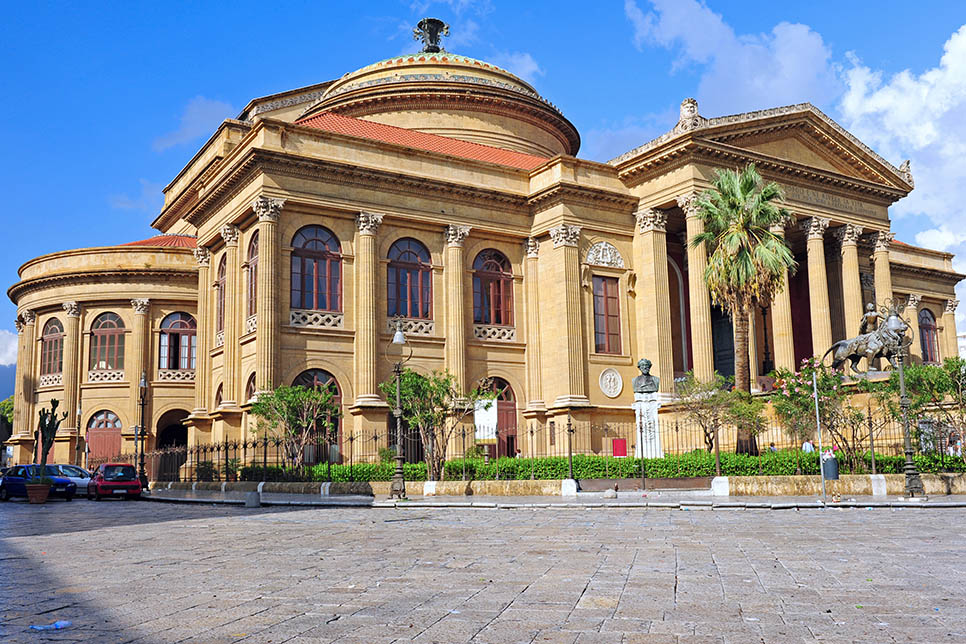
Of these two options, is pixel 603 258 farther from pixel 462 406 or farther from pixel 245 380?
pixel 245 380

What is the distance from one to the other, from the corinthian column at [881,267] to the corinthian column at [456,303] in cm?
1834

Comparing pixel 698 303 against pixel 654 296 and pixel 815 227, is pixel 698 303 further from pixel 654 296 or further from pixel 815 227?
pixel 815 227

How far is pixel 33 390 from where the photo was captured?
44.8 m

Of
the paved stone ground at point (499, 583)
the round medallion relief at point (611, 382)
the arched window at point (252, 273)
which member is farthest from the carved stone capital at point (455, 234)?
the paved stone ground at point (499, 583)

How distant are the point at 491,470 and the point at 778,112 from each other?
19.9 metres

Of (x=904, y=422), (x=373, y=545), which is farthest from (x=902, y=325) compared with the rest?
(x=373, y=545)

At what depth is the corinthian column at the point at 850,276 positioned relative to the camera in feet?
128

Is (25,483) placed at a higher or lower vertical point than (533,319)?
lower

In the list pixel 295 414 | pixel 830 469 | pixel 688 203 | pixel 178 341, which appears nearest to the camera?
pixel 830 469

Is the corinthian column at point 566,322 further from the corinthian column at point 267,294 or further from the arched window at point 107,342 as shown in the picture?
the arched window at point 107,342

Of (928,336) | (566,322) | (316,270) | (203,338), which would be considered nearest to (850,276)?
(566,322)

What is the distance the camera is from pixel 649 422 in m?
33.1

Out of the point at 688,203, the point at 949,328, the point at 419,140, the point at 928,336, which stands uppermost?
the point at 419,140

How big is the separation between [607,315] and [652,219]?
422 cm
